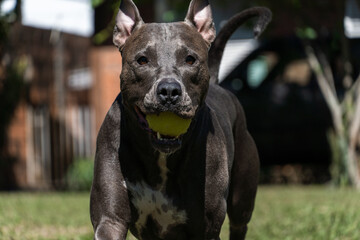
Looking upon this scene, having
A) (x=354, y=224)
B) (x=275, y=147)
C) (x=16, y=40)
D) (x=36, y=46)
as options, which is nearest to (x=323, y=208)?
(x=354, y=224)

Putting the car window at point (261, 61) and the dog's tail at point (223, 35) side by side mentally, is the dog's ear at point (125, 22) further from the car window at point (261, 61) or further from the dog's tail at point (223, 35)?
the car window at point (261, 61)

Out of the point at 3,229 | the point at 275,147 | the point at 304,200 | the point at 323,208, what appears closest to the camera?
the point at 3,229

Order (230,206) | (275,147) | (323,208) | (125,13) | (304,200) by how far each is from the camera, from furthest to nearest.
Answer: (275,147) → (304,200) → (323,208) → (230,206) → (125,13)

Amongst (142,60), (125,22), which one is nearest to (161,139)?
(142,60)

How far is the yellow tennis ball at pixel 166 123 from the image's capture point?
3582 mm

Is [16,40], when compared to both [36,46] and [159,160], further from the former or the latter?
[159,160]

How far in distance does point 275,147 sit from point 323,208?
5451 mm

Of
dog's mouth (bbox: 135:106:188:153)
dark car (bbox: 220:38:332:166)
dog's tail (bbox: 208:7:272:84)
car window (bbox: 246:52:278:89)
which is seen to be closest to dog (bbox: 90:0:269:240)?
dog's mouth (bbox: 135:106:188:153)

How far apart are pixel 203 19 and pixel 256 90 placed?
8.42 m

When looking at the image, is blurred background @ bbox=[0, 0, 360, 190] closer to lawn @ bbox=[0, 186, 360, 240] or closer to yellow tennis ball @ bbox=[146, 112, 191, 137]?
lawn @ bbox=[0, 186, 360, 240]

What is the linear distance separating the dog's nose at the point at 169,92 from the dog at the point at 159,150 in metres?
0.05

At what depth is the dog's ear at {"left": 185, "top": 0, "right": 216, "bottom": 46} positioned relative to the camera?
410cm

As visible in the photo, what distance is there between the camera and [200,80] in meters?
3.77

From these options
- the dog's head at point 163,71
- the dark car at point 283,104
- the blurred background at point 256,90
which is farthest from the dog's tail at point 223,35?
the dark car at point 283,104
